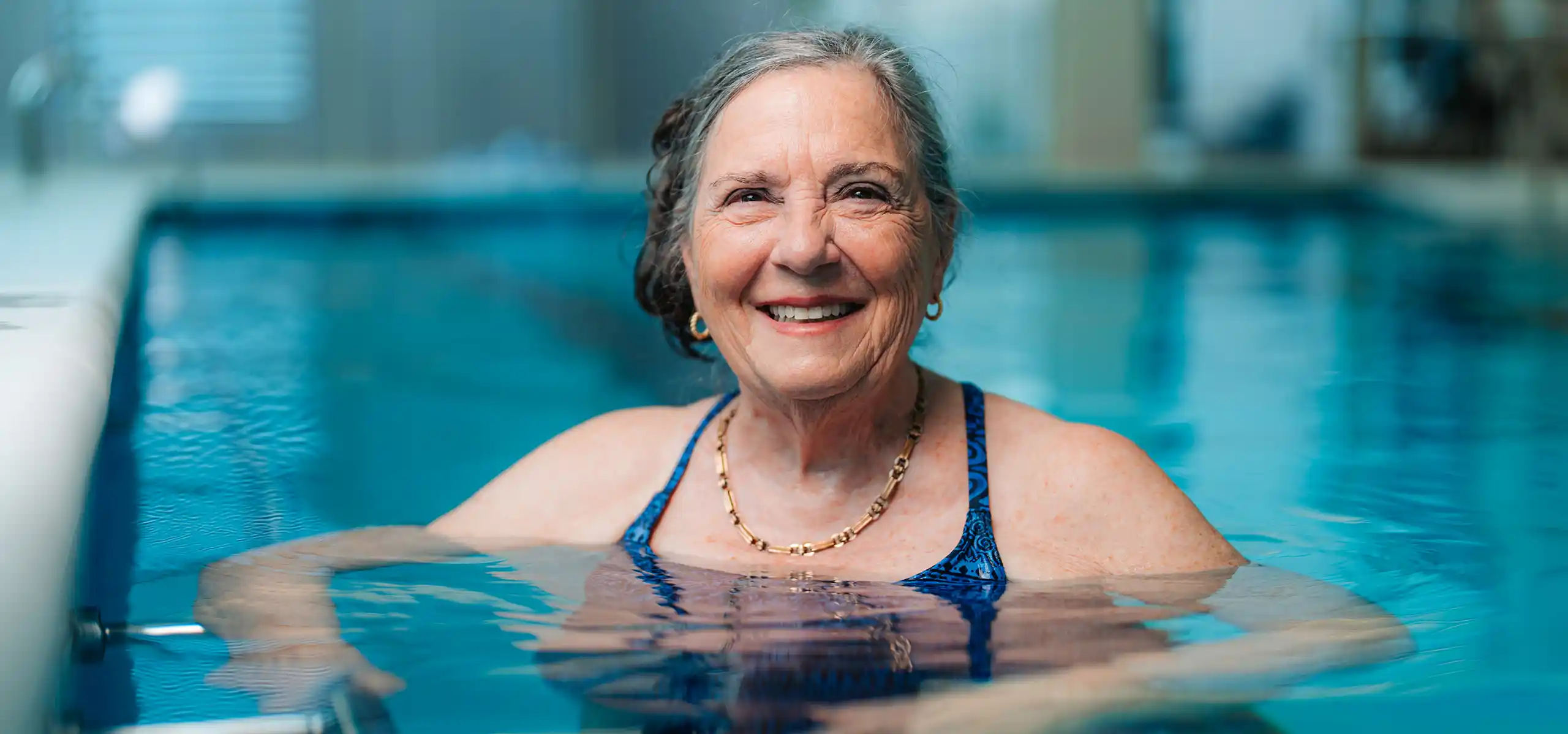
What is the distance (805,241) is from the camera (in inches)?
74.1

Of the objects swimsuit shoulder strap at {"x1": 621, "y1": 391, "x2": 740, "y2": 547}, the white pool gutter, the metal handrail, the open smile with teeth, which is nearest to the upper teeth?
the open smile with teeth

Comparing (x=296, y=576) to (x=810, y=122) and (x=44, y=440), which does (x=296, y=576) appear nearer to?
(x=44, y=440)

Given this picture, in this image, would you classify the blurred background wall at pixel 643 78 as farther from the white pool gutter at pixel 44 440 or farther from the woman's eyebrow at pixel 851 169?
the woman's eyebrow at pixel 851 169

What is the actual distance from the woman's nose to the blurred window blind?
13300 mm

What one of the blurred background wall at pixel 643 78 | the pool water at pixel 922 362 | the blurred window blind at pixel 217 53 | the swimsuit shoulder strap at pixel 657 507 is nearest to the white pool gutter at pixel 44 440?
the pool water at pixel 922 362

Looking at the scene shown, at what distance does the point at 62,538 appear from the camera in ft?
4.92

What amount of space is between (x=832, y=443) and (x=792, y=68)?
50cm

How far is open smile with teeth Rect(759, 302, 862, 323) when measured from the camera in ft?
6.38

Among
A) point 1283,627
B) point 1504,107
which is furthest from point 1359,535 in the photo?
point 1504,107

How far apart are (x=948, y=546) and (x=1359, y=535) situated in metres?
1.12

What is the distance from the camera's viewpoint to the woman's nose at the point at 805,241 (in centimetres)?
188

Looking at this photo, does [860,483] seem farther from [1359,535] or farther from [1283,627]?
[1359,535]

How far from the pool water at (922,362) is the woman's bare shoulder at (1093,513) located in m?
0.08

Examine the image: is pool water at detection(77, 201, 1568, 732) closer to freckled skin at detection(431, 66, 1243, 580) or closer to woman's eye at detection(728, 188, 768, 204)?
freckled skin at detection(431, 66, 1243, 580)
